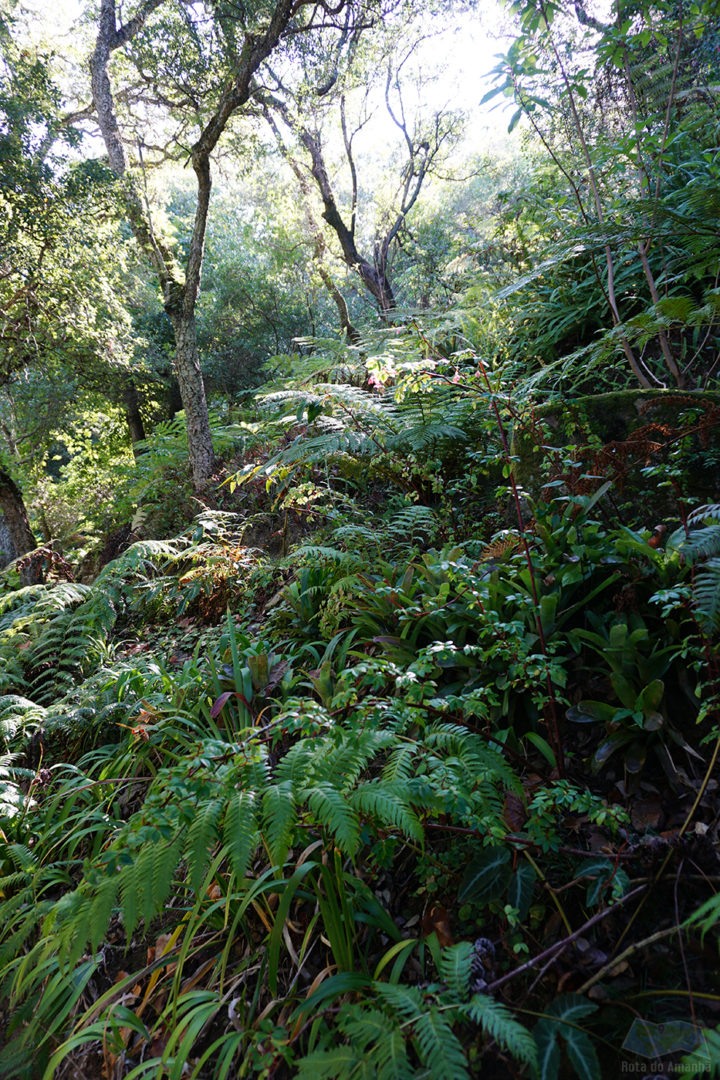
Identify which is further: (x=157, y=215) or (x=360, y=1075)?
(x=157, y=215)

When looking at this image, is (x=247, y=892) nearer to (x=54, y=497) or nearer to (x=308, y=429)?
(x=308, y=429)

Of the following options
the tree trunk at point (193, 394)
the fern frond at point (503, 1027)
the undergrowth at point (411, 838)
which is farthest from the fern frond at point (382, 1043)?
the tree trunk at point (193, 394)

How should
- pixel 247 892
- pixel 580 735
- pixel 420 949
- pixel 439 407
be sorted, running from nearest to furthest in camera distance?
pixel 420 949 → pixel 247 892 → pixel 580 735 → pixel 439 407

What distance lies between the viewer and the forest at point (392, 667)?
123 cm

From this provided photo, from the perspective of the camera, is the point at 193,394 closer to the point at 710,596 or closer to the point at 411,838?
the point at 411,838

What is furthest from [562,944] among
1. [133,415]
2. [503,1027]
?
[133,415]

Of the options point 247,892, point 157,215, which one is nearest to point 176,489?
point 157,215

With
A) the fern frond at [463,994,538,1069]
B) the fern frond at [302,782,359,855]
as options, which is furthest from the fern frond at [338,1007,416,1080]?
the fern frond at [302,782,359,855]

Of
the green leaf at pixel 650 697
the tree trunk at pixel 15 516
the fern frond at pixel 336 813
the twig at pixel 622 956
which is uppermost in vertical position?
the tree trunk at pixel 15 516

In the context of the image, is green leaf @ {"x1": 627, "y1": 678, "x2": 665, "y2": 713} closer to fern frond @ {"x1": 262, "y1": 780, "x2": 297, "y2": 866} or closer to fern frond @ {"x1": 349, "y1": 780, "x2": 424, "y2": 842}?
fern frond @ {"x1": 349, "y1": 780, "x2": 424, "y2": 842}

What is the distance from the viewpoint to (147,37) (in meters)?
5.57

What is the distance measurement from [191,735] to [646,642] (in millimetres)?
1955

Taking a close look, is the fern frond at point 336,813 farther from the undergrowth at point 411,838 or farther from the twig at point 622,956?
the twig at point 622,956

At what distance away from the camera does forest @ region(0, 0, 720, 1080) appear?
123 centimetres
